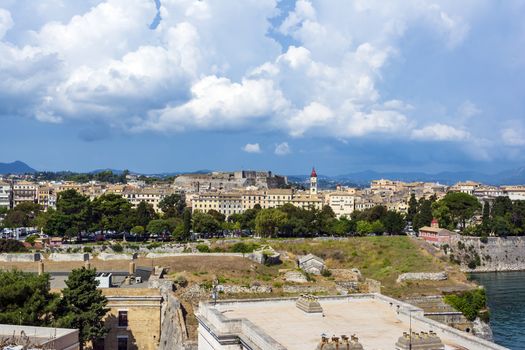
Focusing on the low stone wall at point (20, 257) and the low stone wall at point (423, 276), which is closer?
the low stone wall at point (20, 257)

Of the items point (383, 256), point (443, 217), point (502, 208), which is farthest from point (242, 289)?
point (502, 208)

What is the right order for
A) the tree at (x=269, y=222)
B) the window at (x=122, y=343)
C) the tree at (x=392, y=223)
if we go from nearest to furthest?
the window at (x=122, y=343) → the tree at (x=269, y=222) → the tree at (x=392, y=223)

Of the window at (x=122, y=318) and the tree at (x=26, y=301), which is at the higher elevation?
the tree at (x=26, y=301)

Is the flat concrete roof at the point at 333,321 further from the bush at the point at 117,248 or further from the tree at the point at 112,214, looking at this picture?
the tree at the point at 112,214

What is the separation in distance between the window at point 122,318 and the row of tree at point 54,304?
144 cm

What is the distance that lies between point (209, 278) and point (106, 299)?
1125cm

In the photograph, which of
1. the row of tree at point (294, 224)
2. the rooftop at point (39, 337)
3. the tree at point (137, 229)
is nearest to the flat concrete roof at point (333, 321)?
the rooftop at point (39, 337)

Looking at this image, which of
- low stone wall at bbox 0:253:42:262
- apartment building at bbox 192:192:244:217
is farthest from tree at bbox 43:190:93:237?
apartment building at bbox 192:192:244:217

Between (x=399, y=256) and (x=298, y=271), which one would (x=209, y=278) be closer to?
(x=298, y=271)

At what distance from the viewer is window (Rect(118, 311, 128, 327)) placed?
28.4 metres

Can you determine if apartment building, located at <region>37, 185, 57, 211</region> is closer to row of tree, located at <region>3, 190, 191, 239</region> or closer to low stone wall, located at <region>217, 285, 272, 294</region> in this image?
row of tree, located at <region>3, 190, 191, 239</region>

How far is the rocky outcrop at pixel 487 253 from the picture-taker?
75625mm

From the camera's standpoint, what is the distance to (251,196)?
10862cm

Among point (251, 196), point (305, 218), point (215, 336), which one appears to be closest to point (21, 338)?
point (215, 336)
